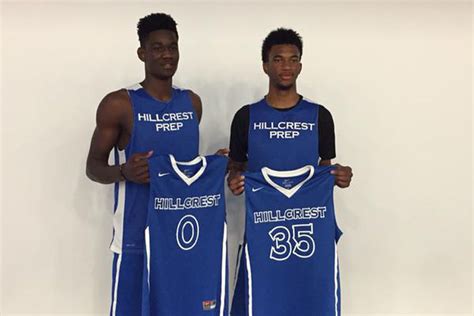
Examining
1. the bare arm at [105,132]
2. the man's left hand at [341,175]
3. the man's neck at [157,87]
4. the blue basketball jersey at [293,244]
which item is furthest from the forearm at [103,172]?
the man's left hand at [341,175]

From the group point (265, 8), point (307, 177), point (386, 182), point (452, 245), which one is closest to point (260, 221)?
point (307, 177)

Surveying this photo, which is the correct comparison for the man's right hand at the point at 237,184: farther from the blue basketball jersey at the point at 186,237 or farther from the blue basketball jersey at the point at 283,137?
the blue basketball jersey at the point at 283,137

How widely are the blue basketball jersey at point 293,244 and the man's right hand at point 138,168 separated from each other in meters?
0.32

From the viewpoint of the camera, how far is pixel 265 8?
77.2 inches

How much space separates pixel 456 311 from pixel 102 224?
1.56m

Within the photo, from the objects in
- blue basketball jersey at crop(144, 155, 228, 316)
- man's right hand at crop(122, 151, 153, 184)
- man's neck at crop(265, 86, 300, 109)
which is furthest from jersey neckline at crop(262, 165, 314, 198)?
man's right hand at crop(122, 151, 153, 184)

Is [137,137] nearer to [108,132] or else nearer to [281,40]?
[108,132]

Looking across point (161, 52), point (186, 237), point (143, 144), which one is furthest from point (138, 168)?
point (161, 52)

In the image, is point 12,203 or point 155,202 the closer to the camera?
point 155,202

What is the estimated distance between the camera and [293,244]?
4.82 feet

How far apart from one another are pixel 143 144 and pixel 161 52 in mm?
288

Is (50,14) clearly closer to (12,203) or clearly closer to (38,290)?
(12,203)

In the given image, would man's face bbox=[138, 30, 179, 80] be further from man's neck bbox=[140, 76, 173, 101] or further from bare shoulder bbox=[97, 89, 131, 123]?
bare shoulder bbox=[97, 89, 131, 123]

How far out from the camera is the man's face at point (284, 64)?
5.03ft
